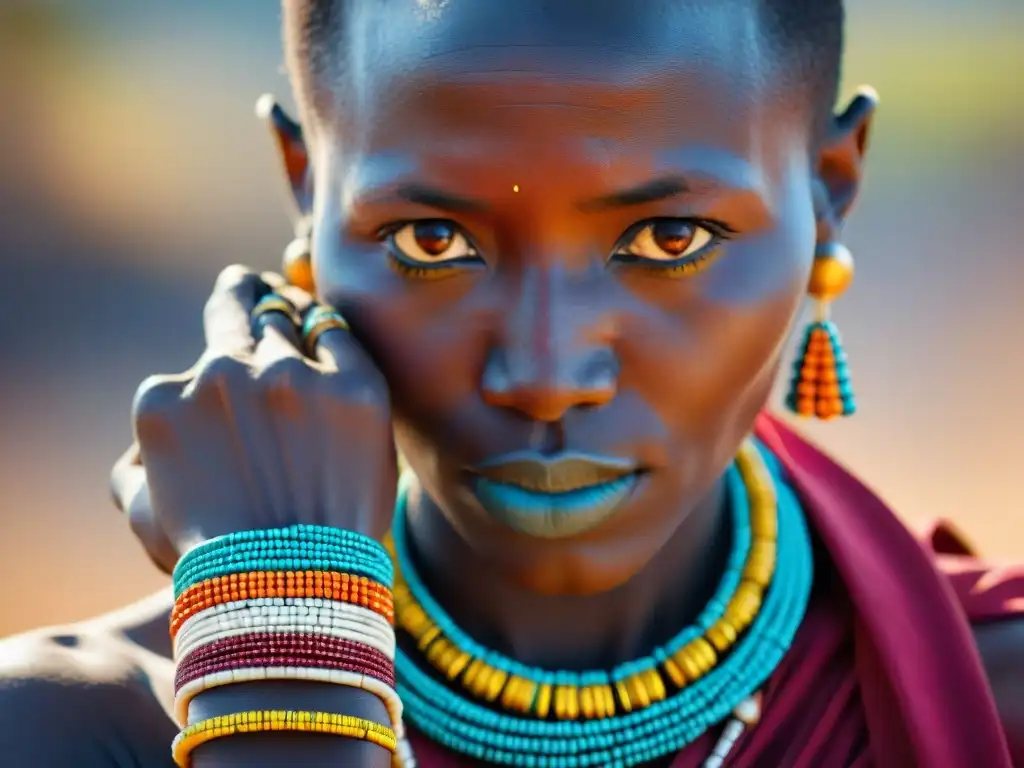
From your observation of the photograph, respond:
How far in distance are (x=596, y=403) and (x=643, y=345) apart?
89 mm

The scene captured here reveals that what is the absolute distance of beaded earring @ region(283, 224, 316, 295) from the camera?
6.24 ft

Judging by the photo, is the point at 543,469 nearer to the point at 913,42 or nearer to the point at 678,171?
the point at 678,171

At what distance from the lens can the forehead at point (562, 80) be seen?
1.55 meters

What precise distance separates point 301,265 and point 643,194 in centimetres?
53

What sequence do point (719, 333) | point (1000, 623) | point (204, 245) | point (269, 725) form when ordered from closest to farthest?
1. point (269, 725)
2. point (719, 333)
3. point (1000, 623)
4. point (204, 245)

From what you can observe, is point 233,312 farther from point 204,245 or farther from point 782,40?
point 204,245

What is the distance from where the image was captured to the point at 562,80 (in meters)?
1.55

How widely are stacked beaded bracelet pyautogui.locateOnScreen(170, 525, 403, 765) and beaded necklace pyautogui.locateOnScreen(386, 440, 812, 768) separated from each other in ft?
1.02

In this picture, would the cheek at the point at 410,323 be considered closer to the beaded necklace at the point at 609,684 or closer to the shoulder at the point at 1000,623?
the beaded necklace at the point at 609,684

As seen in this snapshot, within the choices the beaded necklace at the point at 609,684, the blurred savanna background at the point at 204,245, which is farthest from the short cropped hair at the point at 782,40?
Result: the blurred savanna background at the point at 204,245

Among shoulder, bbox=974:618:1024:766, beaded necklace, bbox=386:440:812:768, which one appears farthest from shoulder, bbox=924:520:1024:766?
beaded necklace, bbox=386:440:812:768

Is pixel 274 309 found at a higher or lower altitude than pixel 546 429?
higher

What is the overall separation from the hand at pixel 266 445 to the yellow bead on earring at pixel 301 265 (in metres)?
0.20

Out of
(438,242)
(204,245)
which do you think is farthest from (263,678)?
(204,245)
